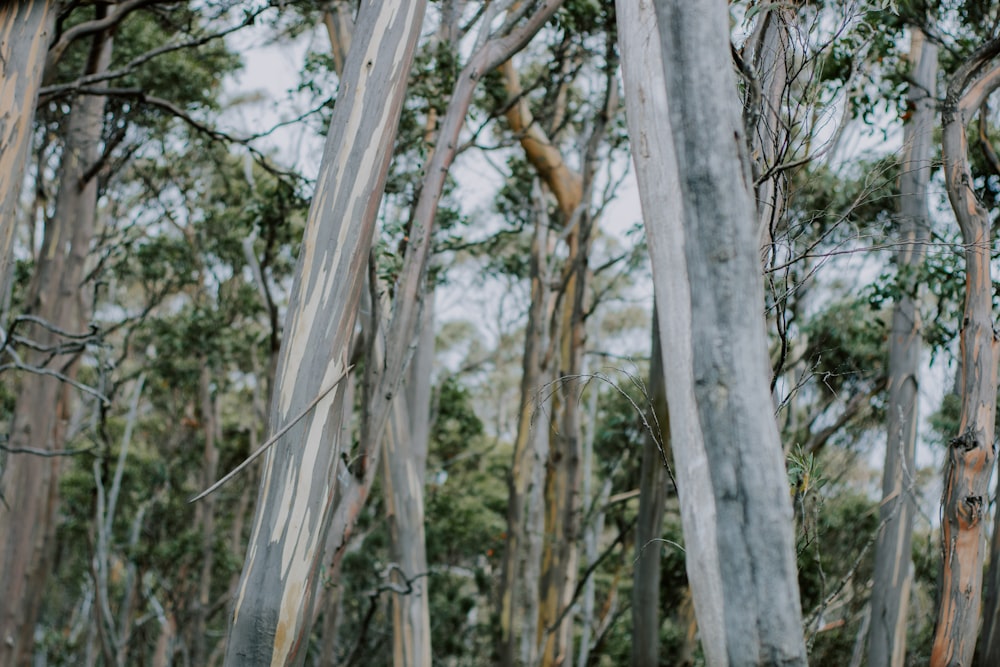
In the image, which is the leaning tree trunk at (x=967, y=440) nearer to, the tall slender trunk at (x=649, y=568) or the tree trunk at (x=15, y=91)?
the tall slender trunk at (x=649, y=568)

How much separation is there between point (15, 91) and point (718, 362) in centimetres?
309

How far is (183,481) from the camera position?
1246 centimetres

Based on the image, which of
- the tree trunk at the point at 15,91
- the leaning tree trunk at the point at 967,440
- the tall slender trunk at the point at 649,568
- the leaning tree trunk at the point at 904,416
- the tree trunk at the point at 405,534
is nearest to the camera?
the tree trunk at the point at 15,91

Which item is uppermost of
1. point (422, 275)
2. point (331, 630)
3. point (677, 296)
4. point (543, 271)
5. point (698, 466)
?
point (543, 271)

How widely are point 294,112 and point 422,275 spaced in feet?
12.0

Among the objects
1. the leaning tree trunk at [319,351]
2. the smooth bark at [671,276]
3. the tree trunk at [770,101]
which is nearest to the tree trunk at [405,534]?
the leaning tree trunk at [319,351]

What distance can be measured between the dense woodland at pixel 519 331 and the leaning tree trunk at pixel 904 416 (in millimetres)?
37

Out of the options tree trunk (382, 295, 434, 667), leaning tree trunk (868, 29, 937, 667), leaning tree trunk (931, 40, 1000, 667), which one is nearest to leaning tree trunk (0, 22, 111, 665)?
tree trunk (382, 295, 434, 667)

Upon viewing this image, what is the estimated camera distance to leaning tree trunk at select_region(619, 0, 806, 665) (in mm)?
1820

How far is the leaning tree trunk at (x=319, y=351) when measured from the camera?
9.71 feet

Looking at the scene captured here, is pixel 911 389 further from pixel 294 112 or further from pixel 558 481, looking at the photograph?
pixel 294 112

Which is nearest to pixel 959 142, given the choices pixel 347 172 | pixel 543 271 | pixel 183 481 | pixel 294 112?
pixel 347 172

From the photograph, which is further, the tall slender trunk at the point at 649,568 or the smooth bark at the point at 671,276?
the tall slender trunk at the point at 649,568

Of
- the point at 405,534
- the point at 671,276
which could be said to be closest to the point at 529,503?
the point at 405,534
